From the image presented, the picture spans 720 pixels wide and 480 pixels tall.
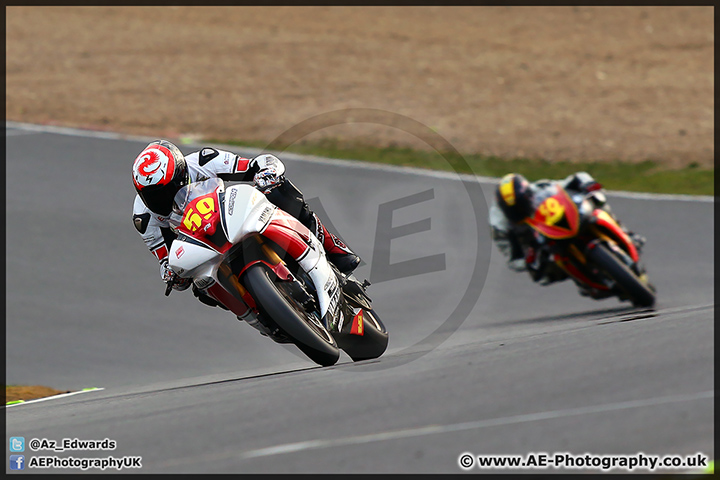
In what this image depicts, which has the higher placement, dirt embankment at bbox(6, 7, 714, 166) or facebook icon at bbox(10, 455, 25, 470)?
dirt embankment at bbox(6, 7, 714, 166)

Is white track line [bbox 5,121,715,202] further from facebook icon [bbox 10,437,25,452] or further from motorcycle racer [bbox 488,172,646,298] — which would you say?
facebook icon [bbox 10,437,25,452]

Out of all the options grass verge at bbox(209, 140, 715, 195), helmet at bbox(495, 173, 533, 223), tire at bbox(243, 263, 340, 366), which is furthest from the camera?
grass verge at bbox(209, 140, 715, 195)

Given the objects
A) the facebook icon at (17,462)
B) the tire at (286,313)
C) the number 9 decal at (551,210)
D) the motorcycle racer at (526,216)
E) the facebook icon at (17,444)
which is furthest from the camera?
the motorcycle racer at (526,216)


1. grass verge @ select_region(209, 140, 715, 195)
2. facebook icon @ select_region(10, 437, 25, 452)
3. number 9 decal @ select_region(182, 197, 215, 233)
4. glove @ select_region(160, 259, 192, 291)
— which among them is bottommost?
facebook icon @ select_region(10, 437, 25, 452)

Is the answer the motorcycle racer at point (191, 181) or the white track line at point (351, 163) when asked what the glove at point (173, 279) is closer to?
the motorcycle racer at point (191, 181)

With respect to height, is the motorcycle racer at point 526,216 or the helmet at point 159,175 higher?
the motorcycle racer at point 526,216

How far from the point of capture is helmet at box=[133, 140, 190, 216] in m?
6.21

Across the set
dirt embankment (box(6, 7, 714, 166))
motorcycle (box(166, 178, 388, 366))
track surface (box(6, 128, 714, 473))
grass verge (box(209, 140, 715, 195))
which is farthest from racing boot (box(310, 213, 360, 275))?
dirt embankment (box(6, 7, 714, 166))

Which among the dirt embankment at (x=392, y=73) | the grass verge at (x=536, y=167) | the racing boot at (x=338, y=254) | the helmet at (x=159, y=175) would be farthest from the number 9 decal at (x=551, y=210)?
the dirt embankment at (x=392, y=73)

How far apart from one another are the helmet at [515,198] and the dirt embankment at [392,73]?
6431mm

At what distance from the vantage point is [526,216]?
29.8 feet

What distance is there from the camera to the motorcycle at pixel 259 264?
5.58 m

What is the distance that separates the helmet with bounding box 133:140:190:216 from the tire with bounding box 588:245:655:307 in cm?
390

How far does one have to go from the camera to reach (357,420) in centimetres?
484
